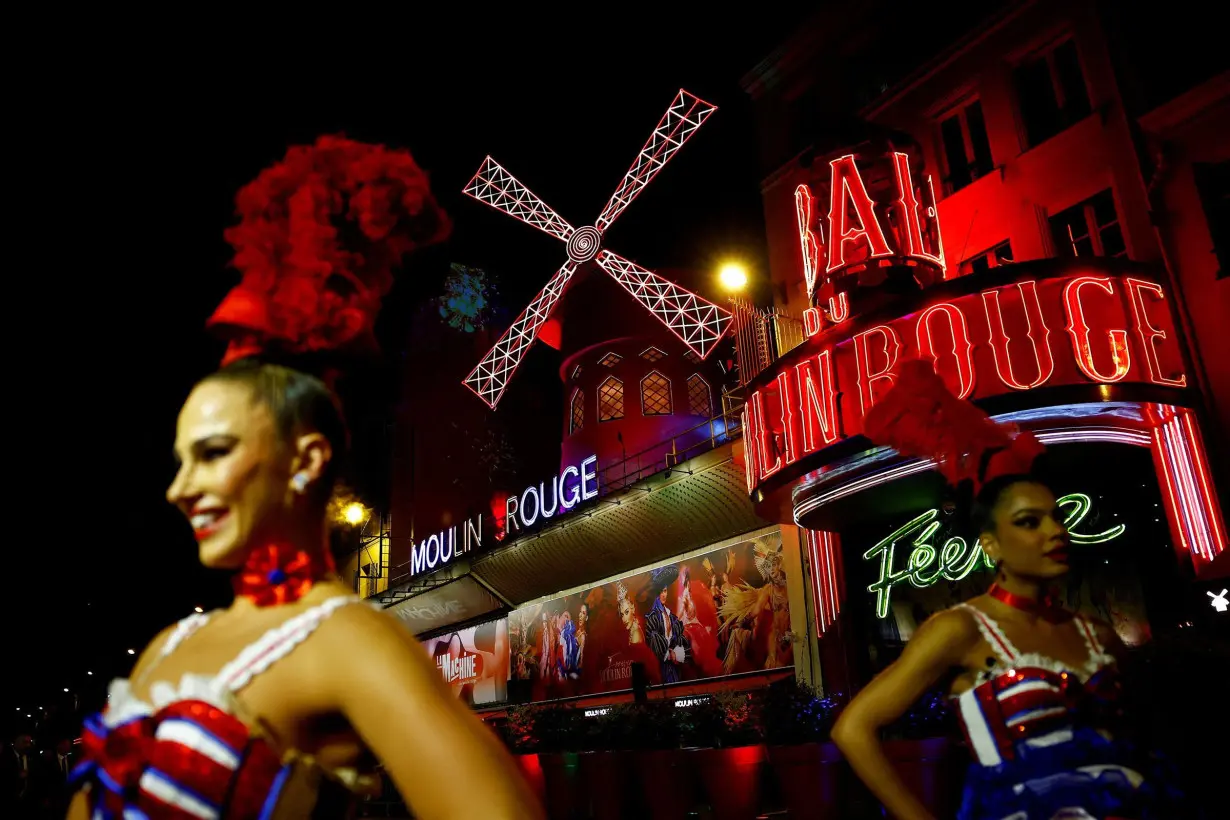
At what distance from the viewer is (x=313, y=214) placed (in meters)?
1.70

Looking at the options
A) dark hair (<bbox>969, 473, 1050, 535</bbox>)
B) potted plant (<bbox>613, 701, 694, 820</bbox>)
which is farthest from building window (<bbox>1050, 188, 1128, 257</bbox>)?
dark hair (<bbox>969, 473, 1050, 535</bbox>)

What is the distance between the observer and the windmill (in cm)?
1708

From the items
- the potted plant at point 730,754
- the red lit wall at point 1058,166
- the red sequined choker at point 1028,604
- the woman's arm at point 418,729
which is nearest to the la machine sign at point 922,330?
the red lit wall at point 1058,166

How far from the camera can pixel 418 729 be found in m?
1.13

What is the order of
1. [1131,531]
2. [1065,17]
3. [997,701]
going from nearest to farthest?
[997,701]
[1131,531]
[1065,17]

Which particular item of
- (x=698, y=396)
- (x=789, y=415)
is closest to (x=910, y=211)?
(x=789, y=415)

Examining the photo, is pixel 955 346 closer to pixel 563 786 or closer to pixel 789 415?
pixel 789 415

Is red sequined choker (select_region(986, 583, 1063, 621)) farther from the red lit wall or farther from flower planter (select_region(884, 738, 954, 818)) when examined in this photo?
the red lit wall

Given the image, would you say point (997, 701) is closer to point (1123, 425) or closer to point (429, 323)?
point (1123, 425)

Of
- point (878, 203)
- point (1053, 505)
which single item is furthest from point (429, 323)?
point (1053, 505)

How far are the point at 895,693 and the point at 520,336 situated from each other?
18.2m

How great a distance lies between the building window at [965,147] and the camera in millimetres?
11836

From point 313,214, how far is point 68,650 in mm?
27455

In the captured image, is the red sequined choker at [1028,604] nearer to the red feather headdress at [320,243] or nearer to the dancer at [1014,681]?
the dancer at [1014,681]
